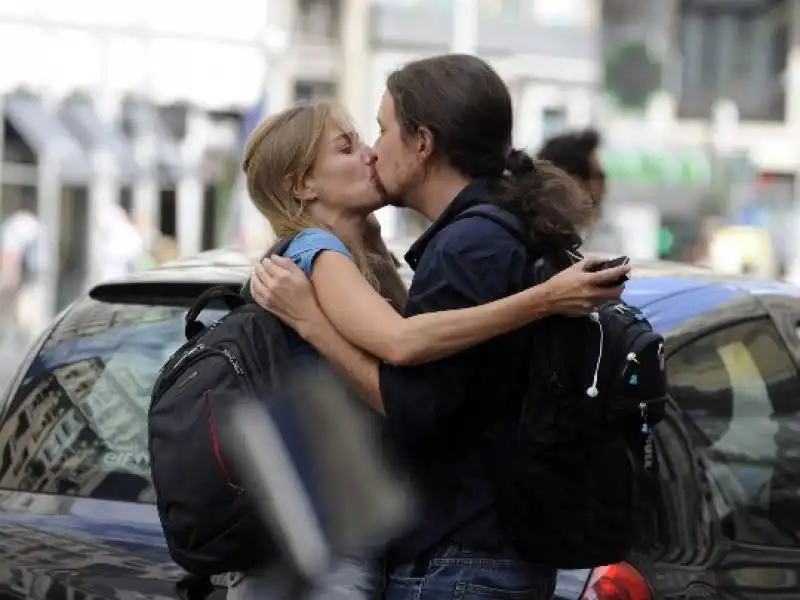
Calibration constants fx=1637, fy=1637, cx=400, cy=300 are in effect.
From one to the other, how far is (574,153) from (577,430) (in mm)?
3584

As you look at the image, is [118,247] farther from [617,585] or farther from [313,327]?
[313,327]

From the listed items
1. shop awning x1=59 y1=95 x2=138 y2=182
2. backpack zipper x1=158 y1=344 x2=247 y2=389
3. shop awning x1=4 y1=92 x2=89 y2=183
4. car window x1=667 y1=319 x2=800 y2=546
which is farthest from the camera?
shop awning x1=59 y1=95 x2=138 y2=182

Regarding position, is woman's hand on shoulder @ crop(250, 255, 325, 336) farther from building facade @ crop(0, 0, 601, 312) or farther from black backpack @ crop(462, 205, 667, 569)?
building facade @ crop(0, 0, 601, 312)

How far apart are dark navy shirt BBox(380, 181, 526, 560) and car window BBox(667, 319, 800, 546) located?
114 centimetres

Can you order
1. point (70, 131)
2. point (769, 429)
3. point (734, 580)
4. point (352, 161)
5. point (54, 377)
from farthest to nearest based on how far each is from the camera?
point (70, 131)
point (769, 429)
point (54, 377)
point (734, 580)
point (352, 161)

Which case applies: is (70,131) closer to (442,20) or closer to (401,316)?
(442,20)

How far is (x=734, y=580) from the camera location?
11.4ft

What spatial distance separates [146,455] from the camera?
3.54 metres

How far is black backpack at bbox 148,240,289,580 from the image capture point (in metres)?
2.54

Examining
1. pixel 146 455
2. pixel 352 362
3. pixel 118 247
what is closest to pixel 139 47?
pixel 118 247

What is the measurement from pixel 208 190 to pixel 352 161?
2571 centimetres

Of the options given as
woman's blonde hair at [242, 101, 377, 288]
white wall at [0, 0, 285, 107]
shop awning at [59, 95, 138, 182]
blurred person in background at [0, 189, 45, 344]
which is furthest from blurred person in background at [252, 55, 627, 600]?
shop awning at [59, 95, 138, 182]

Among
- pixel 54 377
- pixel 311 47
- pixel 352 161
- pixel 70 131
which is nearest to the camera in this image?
pixel 352 161

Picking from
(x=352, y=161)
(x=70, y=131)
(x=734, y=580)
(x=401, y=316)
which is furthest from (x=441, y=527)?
(x=70, y=131)
